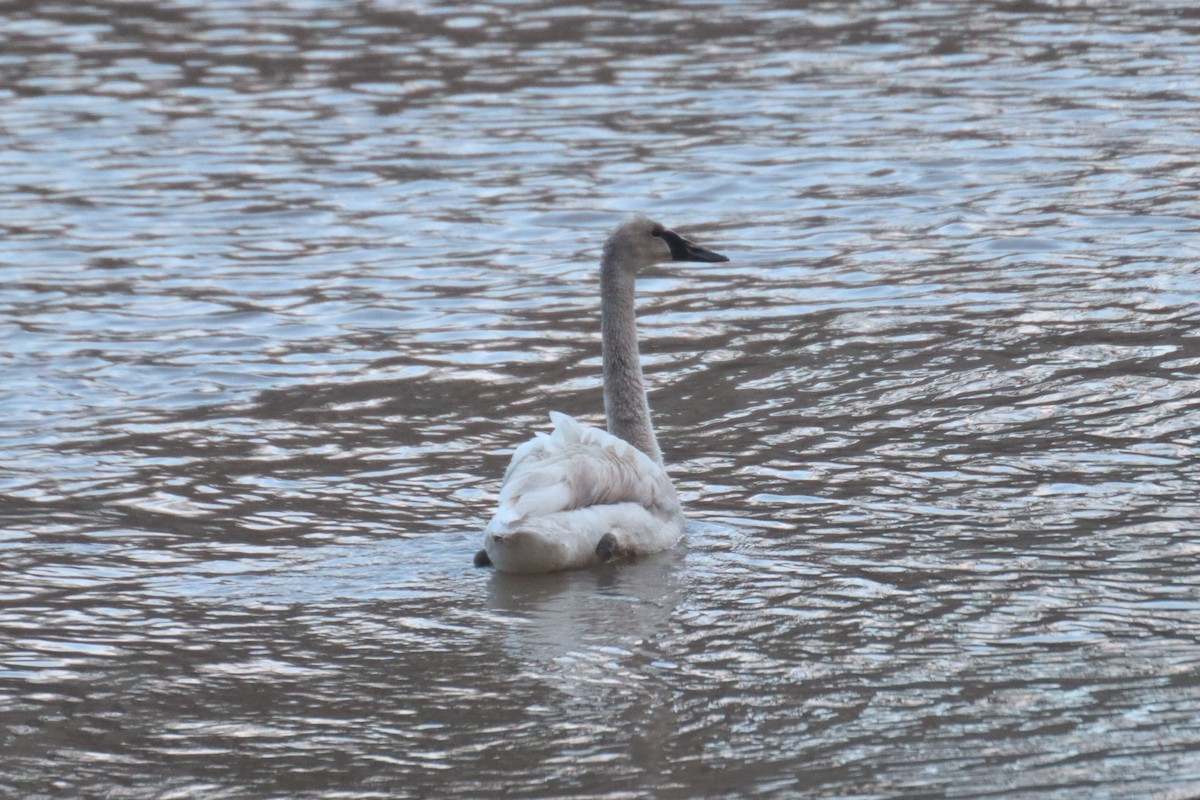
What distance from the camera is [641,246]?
32.0 feet

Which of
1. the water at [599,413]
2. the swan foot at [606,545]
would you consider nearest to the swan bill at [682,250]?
the water at [599,413]

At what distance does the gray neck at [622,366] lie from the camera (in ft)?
31.2

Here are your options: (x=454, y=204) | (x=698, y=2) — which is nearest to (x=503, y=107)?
(x=454, y=204)

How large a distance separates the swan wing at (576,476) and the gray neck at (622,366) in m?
0.51

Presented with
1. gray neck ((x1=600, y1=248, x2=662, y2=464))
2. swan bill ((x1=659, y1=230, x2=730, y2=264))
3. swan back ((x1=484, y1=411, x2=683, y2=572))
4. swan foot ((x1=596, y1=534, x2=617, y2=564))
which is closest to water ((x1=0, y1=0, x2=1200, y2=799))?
swan back ((x1=484, y1=411, x2=683, y2=572))

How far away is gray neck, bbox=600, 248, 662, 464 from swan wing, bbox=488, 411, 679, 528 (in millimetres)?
507

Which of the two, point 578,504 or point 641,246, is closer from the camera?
point 578,504

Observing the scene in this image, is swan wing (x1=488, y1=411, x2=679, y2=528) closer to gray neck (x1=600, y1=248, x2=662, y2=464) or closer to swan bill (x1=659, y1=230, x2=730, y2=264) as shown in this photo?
gray neck (x1=600, y1=248, x2=662, y2=464)

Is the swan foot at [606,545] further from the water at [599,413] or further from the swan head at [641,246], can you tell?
the swan head at [641,246]

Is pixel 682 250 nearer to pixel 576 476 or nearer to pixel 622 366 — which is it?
pixel 622 366

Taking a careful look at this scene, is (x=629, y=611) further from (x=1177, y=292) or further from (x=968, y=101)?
(x=968, y=101)

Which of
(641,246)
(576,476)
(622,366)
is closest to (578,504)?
(576,476)

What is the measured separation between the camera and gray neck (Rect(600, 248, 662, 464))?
9.50 metres

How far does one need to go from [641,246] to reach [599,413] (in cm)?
146
